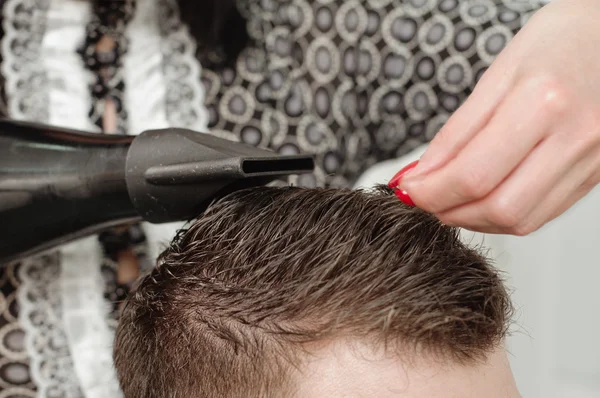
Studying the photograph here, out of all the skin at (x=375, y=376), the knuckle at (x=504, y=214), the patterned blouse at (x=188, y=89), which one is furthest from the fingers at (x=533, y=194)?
the patterned blouse at (x=188, y=89)

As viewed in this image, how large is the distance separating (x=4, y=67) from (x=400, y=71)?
0.55m

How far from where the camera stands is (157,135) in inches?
21.8

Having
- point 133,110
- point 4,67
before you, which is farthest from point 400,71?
point 4,67

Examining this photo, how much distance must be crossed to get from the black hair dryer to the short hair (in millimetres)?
50

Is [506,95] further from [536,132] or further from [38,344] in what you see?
[38,344]

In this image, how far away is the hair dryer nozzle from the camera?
1.65 feet

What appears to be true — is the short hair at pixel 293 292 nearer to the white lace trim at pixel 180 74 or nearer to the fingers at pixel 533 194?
the fingers at pixel 533 194

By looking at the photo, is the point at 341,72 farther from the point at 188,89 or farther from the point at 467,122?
the point at 467,122

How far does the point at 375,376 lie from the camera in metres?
0.50

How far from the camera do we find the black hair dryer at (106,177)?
52 centimetres

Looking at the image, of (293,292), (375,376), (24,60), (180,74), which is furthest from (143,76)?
(375,376)

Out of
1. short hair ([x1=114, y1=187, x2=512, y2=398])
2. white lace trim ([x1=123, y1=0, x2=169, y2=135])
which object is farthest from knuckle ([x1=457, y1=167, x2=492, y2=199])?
white lace trim ([x1=123, y1=0, x2=169, y2=135])

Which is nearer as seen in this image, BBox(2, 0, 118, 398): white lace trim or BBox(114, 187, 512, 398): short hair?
BBox(114, 187, 512, 398): short hair

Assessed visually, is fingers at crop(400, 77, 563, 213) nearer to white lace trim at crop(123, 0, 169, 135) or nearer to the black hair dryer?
the black hair dryer
